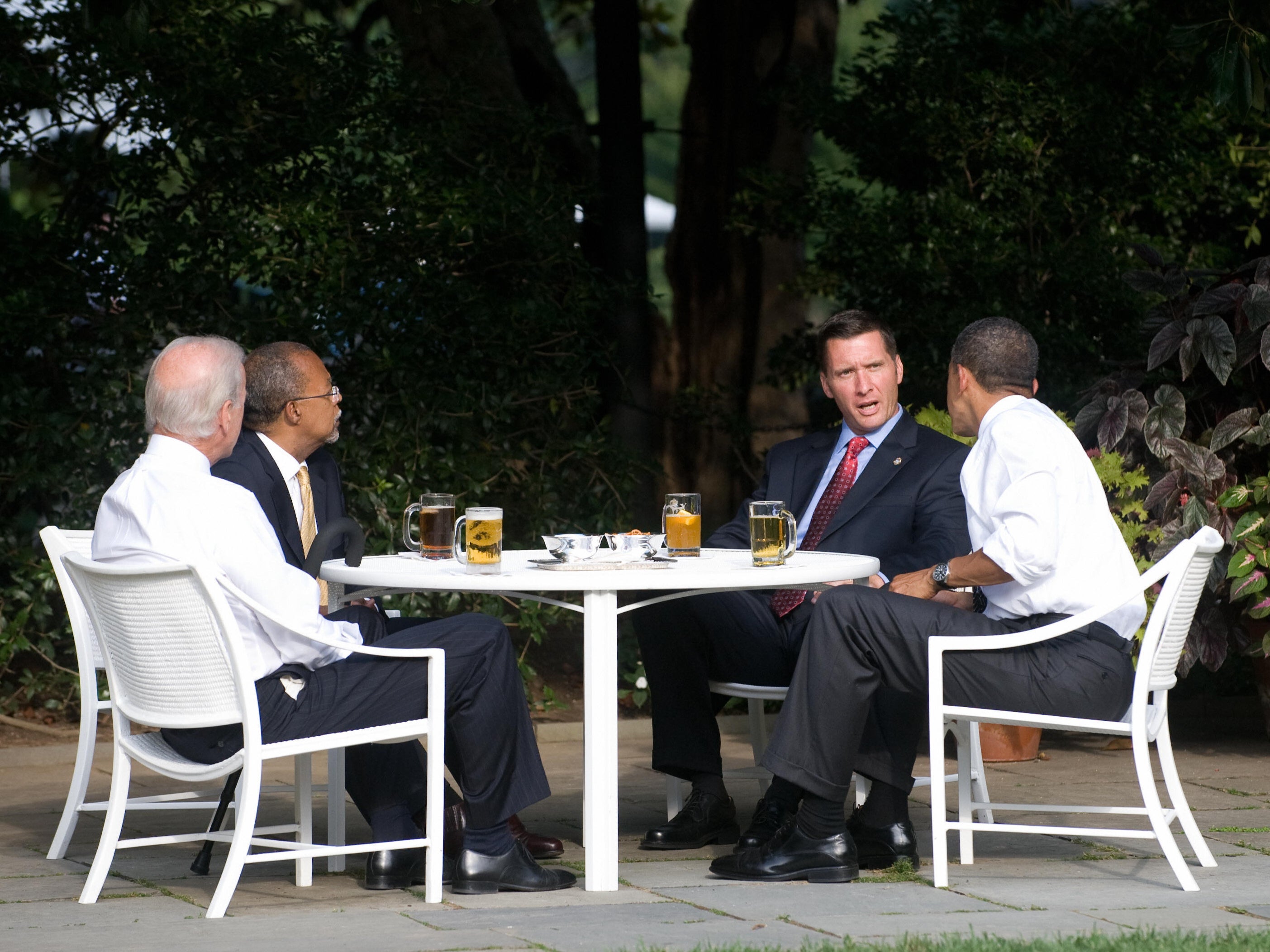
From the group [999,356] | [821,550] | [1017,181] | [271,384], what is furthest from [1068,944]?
[1017,181]

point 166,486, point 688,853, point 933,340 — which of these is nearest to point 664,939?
point 688,853

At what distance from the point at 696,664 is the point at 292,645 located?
1.31 meters

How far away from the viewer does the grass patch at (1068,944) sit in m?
3.31

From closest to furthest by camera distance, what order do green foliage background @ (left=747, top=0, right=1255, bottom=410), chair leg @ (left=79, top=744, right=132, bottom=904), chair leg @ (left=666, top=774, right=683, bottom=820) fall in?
chair leg @ (left=79, top=744, right=132, bottom=904)
chair leg @ (left=666, top=774, right=683, bottom=820)
green foliage background @ (left=747, top=0, right=1255, bottom=410)

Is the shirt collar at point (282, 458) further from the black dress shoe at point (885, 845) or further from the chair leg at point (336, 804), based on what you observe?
the black dress shoe at point (885, 845)

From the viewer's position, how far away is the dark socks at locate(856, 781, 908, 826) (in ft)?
14.7

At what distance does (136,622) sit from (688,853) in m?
1.68

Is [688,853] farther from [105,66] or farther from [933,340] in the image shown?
[105,66]

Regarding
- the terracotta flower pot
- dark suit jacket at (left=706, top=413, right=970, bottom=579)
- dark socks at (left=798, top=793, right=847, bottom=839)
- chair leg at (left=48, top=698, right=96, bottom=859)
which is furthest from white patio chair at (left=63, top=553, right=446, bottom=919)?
the terracotta flower pot

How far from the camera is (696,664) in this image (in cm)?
482

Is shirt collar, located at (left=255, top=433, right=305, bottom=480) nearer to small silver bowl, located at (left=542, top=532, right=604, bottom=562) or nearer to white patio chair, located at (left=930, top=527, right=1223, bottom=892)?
small silver bowl, located at (left=542, top=532, right=604, bottom=562)

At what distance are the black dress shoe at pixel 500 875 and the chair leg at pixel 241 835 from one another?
55 cm

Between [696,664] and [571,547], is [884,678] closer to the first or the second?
[696,664]

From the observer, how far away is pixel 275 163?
23.5ft
